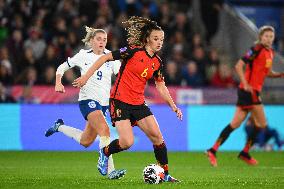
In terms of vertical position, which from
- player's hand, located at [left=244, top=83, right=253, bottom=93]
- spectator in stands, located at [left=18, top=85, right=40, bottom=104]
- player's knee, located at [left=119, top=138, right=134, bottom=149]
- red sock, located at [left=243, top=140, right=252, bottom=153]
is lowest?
red sock, located at [left=243, top=140, right=252, bottom=153]

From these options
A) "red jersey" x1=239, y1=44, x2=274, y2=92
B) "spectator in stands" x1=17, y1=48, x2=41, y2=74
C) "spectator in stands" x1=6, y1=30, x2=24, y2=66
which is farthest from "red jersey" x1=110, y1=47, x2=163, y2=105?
"spectator in stands" x1=6, y1=30, x2=24, y2=66

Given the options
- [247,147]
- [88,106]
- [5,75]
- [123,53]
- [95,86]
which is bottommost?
[247,147]

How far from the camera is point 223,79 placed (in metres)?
21.2

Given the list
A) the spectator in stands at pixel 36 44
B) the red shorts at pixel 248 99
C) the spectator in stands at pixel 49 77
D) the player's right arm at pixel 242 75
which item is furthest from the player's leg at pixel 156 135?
Result: the spectator in stands at pixel 36 44

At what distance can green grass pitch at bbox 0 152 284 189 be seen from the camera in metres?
10.3

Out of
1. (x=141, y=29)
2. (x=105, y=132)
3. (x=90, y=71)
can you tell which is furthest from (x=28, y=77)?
(x=90, y=71)

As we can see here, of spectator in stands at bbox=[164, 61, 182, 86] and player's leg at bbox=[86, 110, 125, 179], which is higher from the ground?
spectator in stands at bbox=[164, 61, 182, 86]

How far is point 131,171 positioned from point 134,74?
273 centimetres

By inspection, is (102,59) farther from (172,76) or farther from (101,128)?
(172,76)

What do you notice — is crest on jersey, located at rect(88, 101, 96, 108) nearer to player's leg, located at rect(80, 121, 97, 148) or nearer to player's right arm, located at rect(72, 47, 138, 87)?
player's leg, located at rect(80, 121, 97, 148)

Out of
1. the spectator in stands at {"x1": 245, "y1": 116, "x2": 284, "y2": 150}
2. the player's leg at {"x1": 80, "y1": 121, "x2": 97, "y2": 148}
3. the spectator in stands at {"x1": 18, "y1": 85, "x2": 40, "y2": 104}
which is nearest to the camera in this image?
the player's leg at {"x1": 80, "y1": 121, "x2": 97, "y2": 148}

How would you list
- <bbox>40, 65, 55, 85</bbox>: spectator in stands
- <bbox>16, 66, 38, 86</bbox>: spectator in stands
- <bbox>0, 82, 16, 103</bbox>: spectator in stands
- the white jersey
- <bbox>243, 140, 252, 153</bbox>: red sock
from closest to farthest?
the white jersey → <bbox>243, 140, 252, 153</bbox>: red sock → <bbox>0, 82, 16, 103</bbox>: spectator in stands → <bbox>16, 66, 38, 86</bbox>: spectator in stands → <bbox>40, 65, 55, 85</bbox>: spectator in stands

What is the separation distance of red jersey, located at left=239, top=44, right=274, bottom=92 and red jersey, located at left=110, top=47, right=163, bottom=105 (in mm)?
4518

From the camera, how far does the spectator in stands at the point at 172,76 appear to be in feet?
68.4
